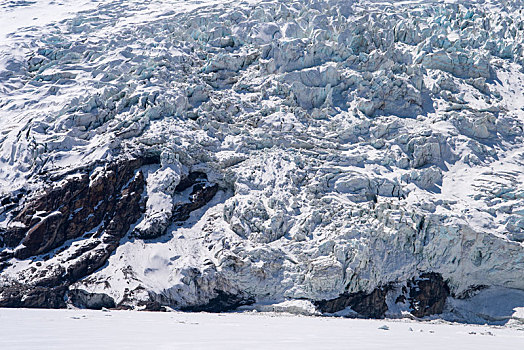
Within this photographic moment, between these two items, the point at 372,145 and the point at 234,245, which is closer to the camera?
the point at 234,245

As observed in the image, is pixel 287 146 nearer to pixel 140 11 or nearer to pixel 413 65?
pixel 413 65

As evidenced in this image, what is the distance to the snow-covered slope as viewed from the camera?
92.9 ft

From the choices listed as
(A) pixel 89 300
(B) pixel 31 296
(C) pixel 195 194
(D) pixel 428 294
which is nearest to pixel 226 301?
(A) pixel 89 300

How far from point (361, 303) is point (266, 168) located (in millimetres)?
9659

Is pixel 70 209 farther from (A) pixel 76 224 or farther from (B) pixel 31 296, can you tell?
(B) pixel 31 296

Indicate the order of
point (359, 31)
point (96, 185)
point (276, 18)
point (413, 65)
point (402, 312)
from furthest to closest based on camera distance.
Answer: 1. point (276, 18)
2. point (359, 31)
3. point (413, 65)
4. point (96, 185)
5. point (402, 312)

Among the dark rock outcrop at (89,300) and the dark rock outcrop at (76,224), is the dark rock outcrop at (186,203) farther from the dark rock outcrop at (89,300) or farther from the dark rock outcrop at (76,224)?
the dark rock outcrop at (89,300)

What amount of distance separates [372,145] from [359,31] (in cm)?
1160

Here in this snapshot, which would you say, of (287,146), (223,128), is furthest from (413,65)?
(223,128)

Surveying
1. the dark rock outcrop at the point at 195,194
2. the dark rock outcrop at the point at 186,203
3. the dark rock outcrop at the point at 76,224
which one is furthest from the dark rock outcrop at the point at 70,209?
the dark rock outcrop at the point at 195,194

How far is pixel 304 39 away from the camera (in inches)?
1602

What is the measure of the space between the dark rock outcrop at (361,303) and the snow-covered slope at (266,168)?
0.34 feet

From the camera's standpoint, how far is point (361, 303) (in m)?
28.0

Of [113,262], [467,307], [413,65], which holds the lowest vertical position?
[467,307]
